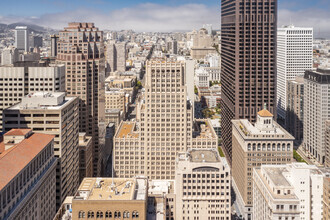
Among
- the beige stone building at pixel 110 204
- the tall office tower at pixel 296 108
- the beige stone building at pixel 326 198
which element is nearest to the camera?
the beige stone building at pixel 110 204

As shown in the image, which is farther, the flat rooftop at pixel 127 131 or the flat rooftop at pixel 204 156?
the flat rooftop at pixel 127 131

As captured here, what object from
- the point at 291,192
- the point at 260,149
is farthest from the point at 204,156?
the point at 291,192

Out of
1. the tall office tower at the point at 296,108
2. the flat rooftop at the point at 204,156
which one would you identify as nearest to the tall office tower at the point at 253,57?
the flat rooftop at the point at 204,156

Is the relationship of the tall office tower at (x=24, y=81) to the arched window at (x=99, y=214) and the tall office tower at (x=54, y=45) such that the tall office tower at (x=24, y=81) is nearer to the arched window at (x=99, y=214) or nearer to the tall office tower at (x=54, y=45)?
the arched window at (x=99, y=214)

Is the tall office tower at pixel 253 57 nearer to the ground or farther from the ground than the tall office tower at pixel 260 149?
farther from the ground

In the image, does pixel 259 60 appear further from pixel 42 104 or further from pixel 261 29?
pixel 42 104

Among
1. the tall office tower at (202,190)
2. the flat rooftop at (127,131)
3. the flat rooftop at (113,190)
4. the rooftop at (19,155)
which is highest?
the rooftop at (19,155)

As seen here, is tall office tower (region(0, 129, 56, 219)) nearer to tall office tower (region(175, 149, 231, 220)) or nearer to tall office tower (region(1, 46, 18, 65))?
tall office tower (region(175, 149, 231, 220))

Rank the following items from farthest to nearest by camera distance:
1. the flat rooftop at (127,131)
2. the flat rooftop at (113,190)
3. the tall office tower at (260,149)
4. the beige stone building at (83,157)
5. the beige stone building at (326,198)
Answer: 1. the flat rooftop at (127,131)
2. the beige stone building at (83,157)
3. the tall office tower at (260,149)
4. the beige stone building at (326,198)
5. the flat rooftop at (113,190)
